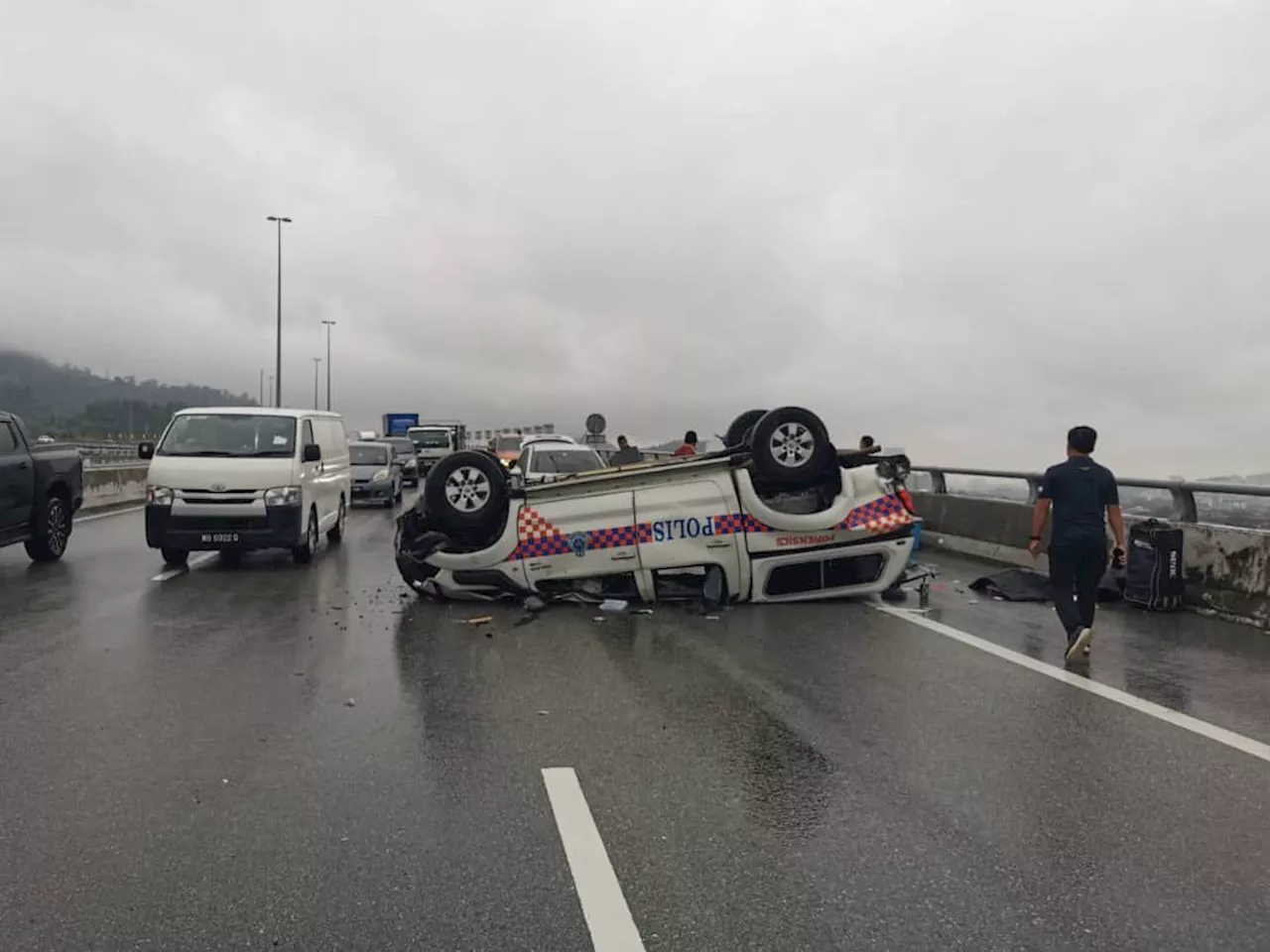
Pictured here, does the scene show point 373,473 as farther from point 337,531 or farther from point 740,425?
point 740,425

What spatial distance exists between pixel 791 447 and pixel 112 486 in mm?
18426

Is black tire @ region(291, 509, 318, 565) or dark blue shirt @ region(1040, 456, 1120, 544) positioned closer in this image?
dark blue shirt @ region(1040, 456, 1120, 544)

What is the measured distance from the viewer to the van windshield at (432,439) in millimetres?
44594

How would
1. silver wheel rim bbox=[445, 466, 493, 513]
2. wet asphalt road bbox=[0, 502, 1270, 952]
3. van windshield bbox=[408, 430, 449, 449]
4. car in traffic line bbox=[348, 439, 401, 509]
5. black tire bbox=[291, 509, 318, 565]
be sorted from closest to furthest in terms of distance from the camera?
wet asphalt road bbox=[0, 502, 1270, 952] → silver wheel rim bbox=[445, 466, 493, 513] → black tire bbox=[291, 509, 318, 565] → car in traffic line bbox=[348, 439, 401, 509] → van windshield bbox=[408, 430, 449, 449]

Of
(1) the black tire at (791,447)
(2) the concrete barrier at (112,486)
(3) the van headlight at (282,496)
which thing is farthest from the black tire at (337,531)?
(1) the black tire at (791,447)

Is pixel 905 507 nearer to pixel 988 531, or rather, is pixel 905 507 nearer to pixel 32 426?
pixel 988 531

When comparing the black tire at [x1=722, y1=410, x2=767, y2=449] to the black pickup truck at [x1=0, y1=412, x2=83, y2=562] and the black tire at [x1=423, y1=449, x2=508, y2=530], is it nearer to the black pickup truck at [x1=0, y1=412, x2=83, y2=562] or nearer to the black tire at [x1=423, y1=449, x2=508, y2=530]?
the black tire at [x1=423, y1=449, x2=508, y2=530]

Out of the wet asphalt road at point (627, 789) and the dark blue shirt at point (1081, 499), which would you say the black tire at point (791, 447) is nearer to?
the wet asphalt road at point (627, 789)

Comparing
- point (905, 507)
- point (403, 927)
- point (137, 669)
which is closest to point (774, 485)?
point (905, 507)

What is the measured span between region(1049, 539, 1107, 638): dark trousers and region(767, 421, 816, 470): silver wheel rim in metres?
2.40

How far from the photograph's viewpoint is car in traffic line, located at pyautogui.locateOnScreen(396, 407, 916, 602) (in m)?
8.70

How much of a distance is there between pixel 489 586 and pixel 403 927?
6011mm

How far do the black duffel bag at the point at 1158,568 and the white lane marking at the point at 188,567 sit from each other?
10.3 m

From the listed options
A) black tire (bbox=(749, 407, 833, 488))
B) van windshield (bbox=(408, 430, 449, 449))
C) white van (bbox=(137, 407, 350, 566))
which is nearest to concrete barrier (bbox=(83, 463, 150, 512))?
white van (bbox=(137, 407, 350, 566))
